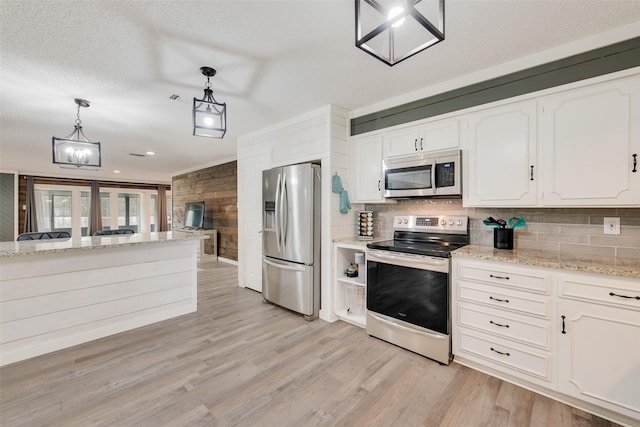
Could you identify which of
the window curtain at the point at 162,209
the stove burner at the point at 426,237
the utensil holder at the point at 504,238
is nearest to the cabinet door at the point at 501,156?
the utensil holder at the point at 504,238

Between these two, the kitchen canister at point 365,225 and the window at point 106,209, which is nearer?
the kitchen canister at point 365,225

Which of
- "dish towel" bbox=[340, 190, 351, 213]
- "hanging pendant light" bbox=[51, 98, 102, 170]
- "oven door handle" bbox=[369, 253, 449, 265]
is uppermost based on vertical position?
"hanging pendant light" bbox=[51, 98, 102, 170]

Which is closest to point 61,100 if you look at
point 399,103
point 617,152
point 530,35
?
point 399,103

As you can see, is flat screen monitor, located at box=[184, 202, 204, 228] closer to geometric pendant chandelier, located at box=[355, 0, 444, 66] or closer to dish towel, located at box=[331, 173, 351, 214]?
dish towel, located at box=[331, 173, 351, 214]

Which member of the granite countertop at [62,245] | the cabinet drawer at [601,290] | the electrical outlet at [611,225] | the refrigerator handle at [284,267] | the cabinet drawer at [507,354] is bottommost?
the cabinet drawer at [507,354]

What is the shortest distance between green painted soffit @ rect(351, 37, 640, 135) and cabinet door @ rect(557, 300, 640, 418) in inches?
61.9

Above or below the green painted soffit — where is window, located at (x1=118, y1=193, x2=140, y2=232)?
below

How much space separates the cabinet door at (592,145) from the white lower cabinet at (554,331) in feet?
1.96

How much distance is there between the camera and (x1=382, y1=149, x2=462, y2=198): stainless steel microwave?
2.50 meters

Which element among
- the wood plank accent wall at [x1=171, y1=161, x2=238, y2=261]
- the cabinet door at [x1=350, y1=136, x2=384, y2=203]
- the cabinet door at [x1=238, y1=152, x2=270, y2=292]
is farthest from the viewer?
the wood plank accent wall at [x1=171, y1=161, x2=238, y2=261]

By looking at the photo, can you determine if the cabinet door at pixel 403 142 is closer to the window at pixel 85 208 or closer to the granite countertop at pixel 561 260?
the granite countertop at pixel 561 260

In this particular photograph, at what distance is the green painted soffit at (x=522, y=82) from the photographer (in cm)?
184

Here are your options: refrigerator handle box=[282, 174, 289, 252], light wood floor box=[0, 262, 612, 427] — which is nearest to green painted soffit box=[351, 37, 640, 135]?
refrigerator handle box=[282, 174, 289, 252]

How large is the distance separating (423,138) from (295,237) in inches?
68.1
